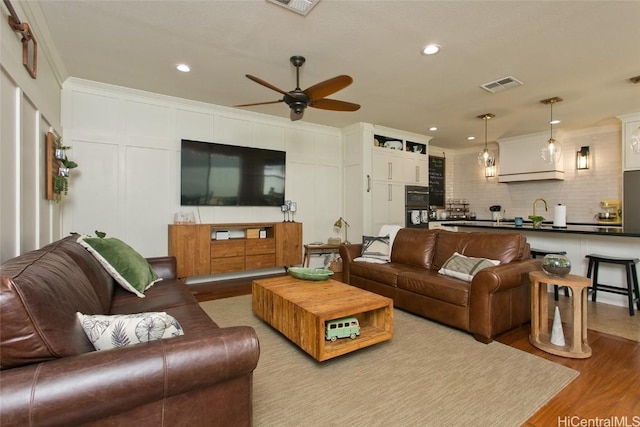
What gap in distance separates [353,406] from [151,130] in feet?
13.7

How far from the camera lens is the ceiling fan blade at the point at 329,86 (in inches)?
102

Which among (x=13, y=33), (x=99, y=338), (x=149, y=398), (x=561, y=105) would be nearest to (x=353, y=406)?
(x=149, y=398)

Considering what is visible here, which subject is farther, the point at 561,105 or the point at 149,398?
the point at 561,105

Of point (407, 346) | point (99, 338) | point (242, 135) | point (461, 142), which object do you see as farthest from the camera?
point (461, 142)

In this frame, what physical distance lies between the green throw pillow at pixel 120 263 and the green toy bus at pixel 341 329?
4.87 feet

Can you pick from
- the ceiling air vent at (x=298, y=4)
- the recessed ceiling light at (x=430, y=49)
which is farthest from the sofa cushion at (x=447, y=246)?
the ceiling air vent at (x=298, y=4)

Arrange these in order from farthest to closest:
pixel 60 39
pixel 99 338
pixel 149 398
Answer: pixel 60 39
pixel 99 338
pixel 149 398

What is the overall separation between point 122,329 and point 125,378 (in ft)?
0.82

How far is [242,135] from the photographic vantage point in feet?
16.1

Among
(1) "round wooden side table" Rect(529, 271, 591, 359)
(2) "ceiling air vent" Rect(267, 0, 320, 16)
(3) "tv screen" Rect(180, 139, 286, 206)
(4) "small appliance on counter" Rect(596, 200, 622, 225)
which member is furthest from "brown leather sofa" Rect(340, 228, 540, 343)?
(4) "small appliance on counter" Rect(596, 200, 622, 225)

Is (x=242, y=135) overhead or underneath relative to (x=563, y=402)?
overhead

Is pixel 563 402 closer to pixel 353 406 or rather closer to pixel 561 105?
pixel 353 406

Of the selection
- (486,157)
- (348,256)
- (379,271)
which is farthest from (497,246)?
(486,157)

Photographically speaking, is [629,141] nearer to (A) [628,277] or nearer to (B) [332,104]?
(A) [628,277]
